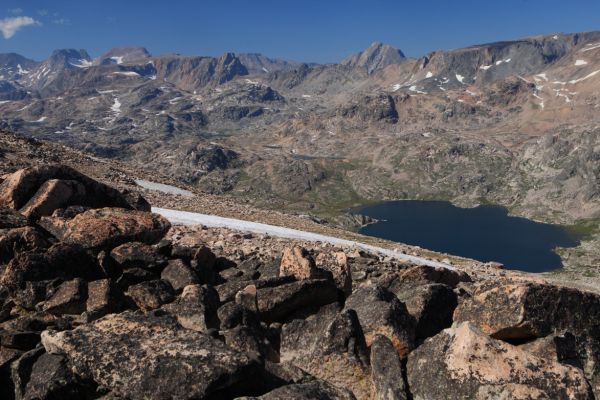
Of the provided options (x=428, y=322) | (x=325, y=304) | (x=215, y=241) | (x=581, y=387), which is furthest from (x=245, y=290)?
(x=215, y=241)

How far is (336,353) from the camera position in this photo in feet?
42.9

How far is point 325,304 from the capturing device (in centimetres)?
1633

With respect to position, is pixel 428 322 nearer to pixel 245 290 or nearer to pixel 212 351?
pixel 245 290

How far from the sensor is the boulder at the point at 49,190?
2077cm

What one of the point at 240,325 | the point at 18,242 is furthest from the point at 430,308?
the point at 18,242

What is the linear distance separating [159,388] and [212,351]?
133 centimetres

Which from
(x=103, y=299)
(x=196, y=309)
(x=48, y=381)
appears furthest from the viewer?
(x=103, y=299)

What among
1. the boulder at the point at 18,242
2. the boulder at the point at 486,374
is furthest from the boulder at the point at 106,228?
the boulder at the point at 486,374

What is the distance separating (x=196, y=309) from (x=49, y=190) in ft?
36.1

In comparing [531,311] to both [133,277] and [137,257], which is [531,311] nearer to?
[133,277]

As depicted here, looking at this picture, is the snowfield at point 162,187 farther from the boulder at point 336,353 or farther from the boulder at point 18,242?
the boulder at point 336,353

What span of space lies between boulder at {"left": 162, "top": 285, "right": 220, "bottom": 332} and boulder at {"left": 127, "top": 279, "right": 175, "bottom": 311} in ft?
2.83

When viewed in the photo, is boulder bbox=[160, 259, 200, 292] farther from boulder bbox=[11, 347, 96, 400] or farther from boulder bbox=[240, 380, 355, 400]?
boulder bbox=[240, 380, 355, 400]

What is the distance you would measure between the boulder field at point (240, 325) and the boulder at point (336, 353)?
0.12ft
